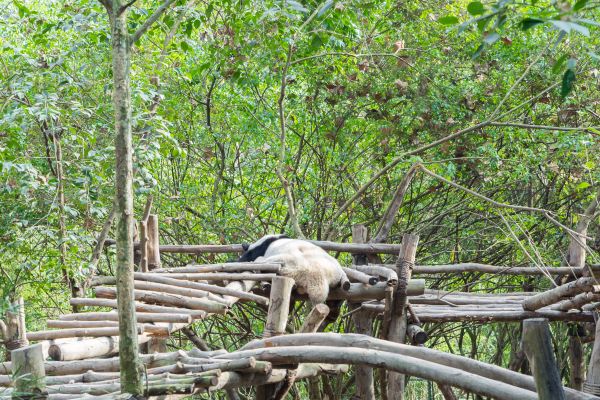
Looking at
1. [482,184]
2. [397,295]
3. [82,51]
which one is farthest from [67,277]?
[482,184]

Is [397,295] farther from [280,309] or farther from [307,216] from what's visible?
[307,216]

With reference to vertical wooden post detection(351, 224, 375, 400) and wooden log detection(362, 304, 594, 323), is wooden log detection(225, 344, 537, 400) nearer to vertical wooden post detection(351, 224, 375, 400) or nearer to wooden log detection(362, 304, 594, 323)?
wooden log detection(362, 304, 594, 323)

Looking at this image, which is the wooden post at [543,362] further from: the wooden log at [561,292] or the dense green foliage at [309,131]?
the dense green foliage at [309,131]

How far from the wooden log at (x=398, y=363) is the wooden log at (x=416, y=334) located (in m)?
1.70

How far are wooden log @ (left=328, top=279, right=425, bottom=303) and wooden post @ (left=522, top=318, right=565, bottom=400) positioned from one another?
2.42 metres

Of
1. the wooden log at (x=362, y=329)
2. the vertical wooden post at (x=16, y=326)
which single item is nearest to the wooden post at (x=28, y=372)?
the vertical wooden post at (x=16, y=326)

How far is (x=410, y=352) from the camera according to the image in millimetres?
3803

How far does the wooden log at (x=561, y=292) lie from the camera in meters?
4.74

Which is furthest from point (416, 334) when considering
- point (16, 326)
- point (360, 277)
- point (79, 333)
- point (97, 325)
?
point (16, 326)

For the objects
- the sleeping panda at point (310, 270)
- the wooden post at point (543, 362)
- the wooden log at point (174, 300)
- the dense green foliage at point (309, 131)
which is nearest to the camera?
the wooden post at point (543, 362)

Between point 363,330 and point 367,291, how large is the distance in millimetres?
1055

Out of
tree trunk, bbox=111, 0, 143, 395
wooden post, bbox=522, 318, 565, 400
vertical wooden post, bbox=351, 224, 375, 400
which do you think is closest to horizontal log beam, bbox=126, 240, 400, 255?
vertical wooden post, bbox=351, 224, 375, 400

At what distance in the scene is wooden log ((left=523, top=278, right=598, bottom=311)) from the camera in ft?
15.6

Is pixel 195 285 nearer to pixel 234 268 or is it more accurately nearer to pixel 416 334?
pixel 234 268
